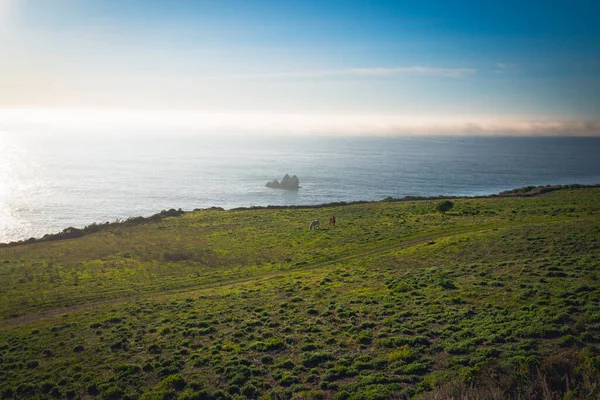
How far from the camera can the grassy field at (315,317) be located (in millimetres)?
12836

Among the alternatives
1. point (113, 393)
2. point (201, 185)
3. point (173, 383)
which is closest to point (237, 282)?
point (173, 383)

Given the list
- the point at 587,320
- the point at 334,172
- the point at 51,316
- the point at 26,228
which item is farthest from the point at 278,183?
the point at 587,320

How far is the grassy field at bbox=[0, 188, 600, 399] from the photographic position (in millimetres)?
12836

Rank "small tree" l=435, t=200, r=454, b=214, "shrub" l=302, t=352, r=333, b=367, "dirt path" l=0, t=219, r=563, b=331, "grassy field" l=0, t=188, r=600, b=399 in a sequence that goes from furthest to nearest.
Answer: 1. "small tree" l=435, t=200, r=454, b=214
2. "dirt path" l=0, t=219, r=563, b=331
3. "shrub" l=302, t=352, r=333, b=367
4. "grassy field" l=0, t=188, r=600, b=399

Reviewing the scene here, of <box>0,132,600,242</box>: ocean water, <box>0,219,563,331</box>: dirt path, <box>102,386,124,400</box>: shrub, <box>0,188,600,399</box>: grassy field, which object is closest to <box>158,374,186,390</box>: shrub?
<box>0,188,600,399</box>: grassy field

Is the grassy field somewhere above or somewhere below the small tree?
below

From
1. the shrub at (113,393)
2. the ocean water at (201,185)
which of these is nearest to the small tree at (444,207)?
the ocean water at (201,185)

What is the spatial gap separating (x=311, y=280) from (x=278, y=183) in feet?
304

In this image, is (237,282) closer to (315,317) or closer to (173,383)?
(315,317)

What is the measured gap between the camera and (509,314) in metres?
16.4

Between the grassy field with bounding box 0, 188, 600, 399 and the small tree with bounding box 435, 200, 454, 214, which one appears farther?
the small tree with bounding box 435, 200, 454, 214

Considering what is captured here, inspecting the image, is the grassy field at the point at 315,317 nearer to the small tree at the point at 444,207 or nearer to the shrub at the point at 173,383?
the shrub at the point at 173,383

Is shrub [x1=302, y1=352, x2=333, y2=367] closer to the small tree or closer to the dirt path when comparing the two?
the dirt path

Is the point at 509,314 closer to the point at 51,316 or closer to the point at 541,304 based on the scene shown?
the point at 541,304
